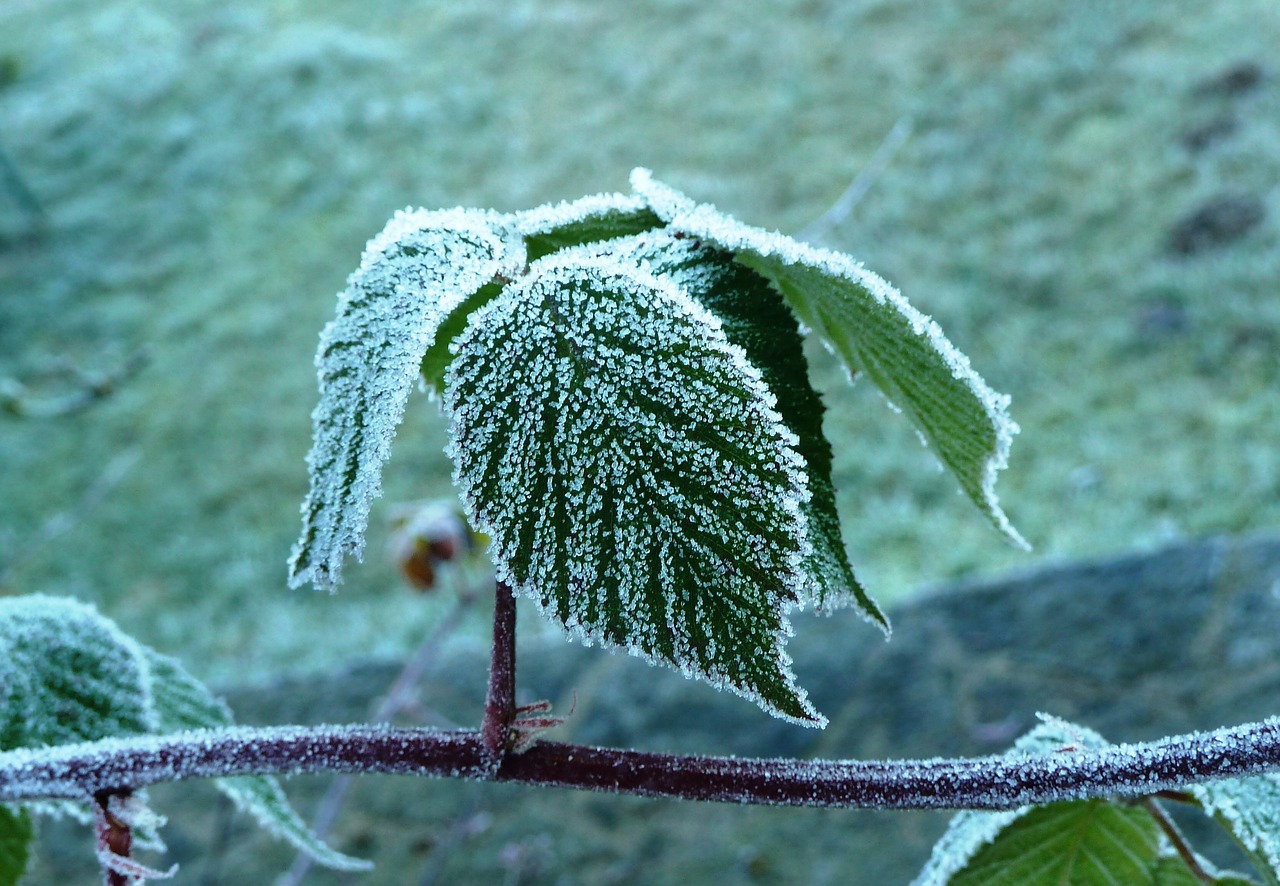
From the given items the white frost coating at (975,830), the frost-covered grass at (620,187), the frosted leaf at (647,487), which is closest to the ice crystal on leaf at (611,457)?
the frosted leaf at (647,487)

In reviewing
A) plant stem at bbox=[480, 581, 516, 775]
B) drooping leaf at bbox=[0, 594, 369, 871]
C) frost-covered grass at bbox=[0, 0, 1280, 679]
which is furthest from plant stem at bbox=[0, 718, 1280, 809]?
frost-covered grass at bbox=[0, 0, 1280, 679]

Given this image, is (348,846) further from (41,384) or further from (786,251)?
(41,384)

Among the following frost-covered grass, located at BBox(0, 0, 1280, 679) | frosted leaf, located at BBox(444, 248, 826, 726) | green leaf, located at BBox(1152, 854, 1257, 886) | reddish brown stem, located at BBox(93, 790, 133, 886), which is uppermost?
frosted leaf, located at BBox(444, 248, 826, 726)

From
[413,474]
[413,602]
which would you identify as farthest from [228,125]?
[413,602]

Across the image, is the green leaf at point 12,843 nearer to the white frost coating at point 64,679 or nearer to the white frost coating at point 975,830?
the white frost coating at point 64,679

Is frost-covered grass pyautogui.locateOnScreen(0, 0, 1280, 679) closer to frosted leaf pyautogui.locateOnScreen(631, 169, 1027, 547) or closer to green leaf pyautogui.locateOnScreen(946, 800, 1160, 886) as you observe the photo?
green leaf pyautogui.locateOnScreen(946, 800, 1160, 886)

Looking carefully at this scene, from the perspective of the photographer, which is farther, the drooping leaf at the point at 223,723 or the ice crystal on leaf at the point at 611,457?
the drooping leaf at the point at 223,723
